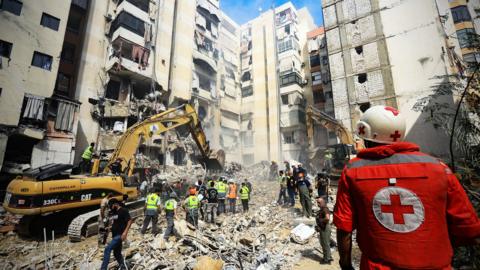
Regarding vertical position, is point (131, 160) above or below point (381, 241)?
above

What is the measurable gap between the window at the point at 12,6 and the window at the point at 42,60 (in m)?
2.82

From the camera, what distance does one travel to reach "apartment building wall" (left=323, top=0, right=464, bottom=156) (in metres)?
18.3

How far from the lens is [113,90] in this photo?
21531mm

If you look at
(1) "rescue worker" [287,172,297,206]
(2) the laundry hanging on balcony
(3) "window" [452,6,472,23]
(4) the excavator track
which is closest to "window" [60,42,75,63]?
(2) the laundry hanging on balcony

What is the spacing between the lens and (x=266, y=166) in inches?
1037

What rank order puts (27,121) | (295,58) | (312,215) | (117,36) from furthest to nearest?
1. (295,58)
2. (117,36)
3. (27,121)
4. (312,215)

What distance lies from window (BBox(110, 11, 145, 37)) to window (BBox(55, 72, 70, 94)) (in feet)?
19.8

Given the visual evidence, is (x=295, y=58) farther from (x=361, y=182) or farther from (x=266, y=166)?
(x=361, y=182)

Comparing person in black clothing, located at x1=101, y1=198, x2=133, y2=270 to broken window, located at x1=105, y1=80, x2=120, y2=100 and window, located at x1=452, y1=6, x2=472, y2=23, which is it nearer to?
broken window, located at x1=105, y1=80, x2=120, y2=100

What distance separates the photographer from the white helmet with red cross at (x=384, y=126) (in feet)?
5.51

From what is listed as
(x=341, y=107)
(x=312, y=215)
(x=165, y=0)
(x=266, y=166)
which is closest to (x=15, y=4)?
(x=165, y=0)

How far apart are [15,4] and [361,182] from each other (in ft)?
76.4

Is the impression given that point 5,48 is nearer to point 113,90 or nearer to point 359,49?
point 113,90

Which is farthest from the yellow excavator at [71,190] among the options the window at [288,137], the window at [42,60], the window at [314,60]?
the window at [314,60]
